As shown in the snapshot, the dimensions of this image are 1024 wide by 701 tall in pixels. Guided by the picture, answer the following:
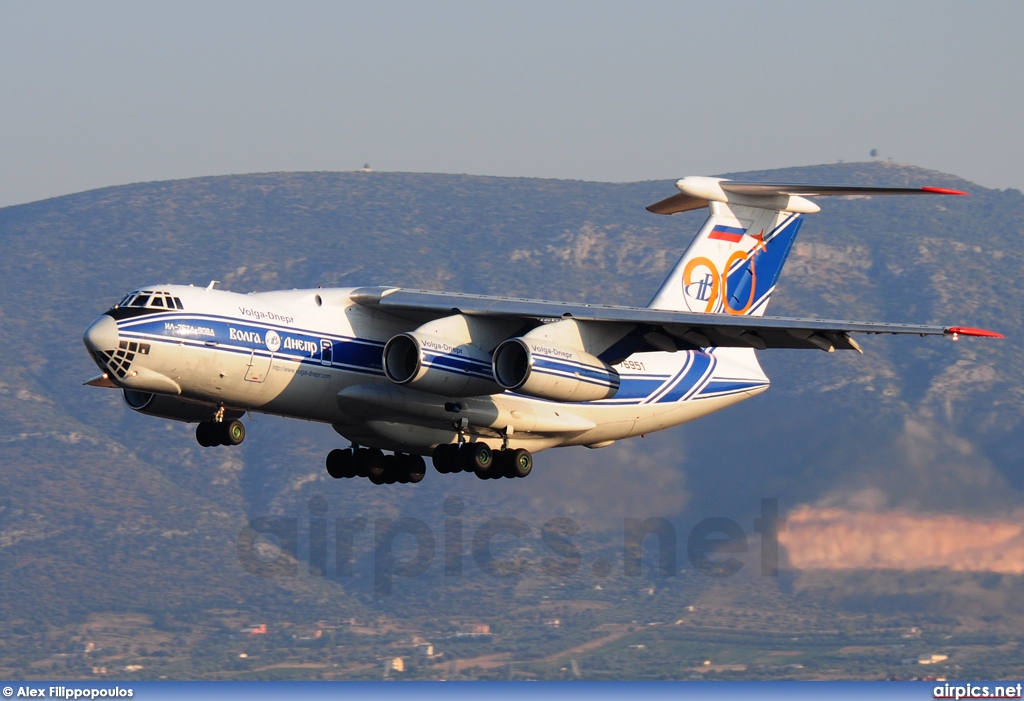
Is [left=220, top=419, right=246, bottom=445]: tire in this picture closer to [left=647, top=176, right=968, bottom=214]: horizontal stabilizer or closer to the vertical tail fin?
the vertical tail fin

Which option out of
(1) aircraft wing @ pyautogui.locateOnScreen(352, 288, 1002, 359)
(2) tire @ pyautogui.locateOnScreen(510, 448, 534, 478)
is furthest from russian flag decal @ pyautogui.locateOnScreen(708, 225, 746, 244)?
(2) tire @ pyautogui.locateOnScreen(510, 448, 534, 478)

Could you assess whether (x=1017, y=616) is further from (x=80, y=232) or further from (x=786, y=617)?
(x=80, y=232)

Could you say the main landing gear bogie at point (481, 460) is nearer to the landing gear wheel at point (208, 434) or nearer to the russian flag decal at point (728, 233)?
the landing gear wheel at point (208, 434)

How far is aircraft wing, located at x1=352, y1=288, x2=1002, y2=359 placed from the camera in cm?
→ 1886

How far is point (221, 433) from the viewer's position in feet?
62.5

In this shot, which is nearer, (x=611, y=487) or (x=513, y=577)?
(x=611, y=487)

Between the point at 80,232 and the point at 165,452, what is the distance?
43.2m

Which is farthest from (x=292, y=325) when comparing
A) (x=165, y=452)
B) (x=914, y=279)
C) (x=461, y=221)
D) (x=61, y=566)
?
(x=461, y=221)

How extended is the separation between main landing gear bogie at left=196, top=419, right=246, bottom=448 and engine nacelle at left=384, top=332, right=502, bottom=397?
1.71 metres

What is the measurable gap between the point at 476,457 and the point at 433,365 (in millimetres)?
1537

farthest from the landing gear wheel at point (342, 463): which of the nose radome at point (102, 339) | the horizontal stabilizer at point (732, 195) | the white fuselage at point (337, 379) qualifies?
the horizontal stabilizer at point (732, 195)

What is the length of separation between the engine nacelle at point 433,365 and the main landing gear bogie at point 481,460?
0.87m

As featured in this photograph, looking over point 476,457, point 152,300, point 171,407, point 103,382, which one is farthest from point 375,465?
point 152,300

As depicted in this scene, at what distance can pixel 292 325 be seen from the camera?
62.2ft
